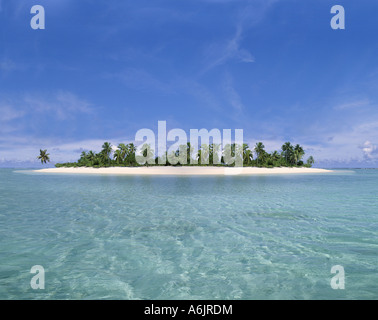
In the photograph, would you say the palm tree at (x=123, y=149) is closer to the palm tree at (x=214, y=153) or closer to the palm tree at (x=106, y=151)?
the palm tree at (x=106, y=151)

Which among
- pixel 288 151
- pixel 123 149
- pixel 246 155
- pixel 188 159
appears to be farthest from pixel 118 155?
pixel 288 151

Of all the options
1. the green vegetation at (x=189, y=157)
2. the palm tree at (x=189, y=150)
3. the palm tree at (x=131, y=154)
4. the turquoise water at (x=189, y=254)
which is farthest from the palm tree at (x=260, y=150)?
the turquoise water at (x=189, y=254)

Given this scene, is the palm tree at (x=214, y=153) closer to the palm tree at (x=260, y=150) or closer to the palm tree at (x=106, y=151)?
the palm tree at (x=260, y=150)

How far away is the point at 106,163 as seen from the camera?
115188 millimetres

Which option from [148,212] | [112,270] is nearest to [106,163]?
[148,212]

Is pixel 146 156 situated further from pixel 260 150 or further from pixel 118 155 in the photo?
pixel 260 150

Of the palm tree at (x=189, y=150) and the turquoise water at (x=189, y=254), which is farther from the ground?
the palm tree at (x=189, y=150)

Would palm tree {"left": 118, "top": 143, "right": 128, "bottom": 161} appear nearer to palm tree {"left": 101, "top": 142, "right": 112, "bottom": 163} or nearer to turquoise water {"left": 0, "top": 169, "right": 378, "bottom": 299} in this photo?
palm tree {"left": 101, "top": 142, "right": 112, "bottom": 163}

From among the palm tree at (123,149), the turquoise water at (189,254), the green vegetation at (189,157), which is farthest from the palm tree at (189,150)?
the turquoise water at (189,254)

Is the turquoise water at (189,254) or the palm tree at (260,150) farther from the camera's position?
the palm tree at (260,150)

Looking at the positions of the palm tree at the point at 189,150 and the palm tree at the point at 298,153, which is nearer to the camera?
the palm tree at the point at 189,150

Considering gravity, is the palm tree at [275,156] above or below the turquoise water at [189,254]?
above
